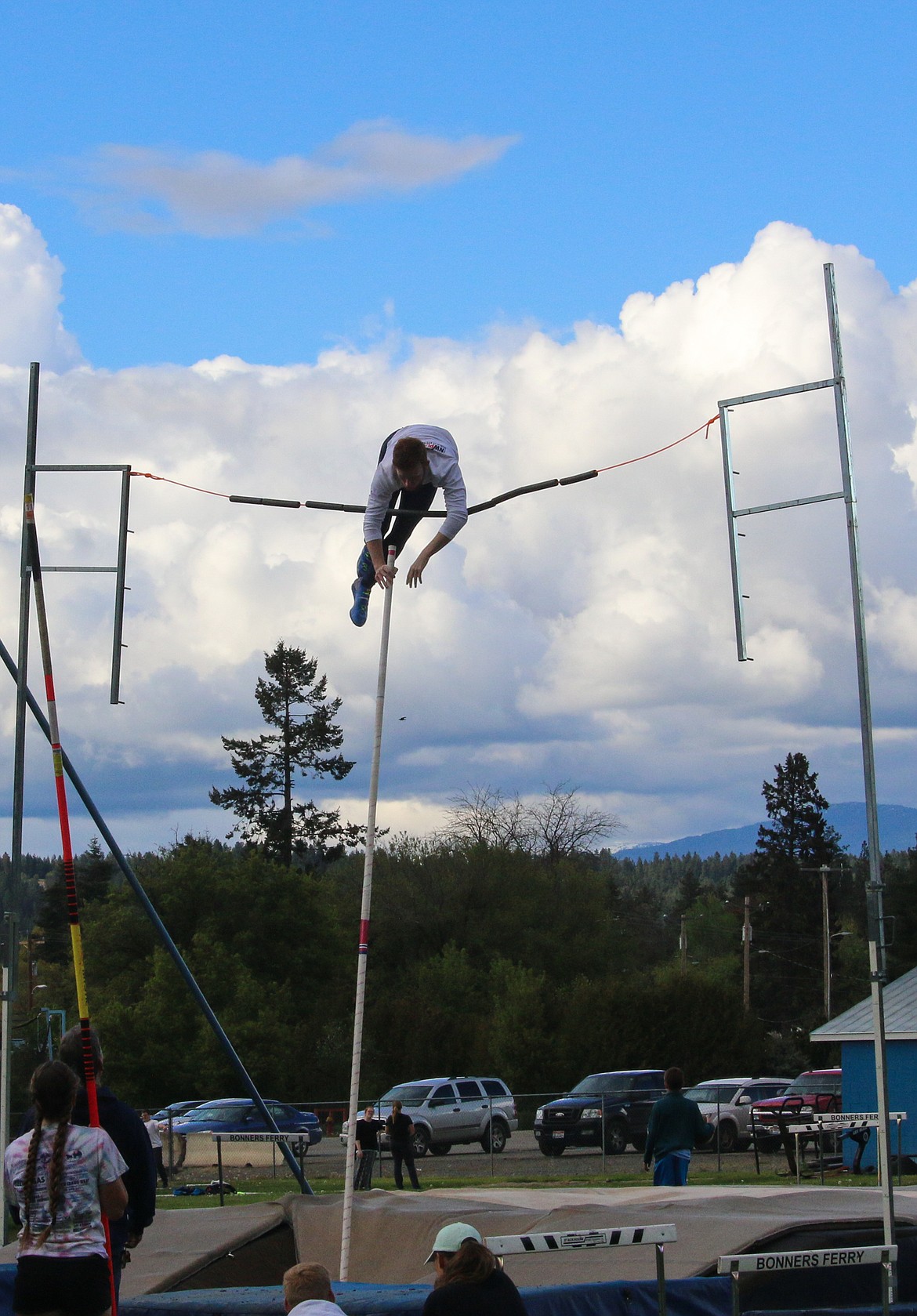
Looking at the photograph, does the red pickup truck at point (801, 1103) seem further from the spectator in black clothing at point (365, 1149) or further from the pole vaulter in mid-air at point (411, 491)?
the pole vaulter in mid-air at point (411, 491)

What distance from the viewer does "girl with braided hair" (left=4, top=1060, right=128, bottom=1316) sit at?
5035 mm

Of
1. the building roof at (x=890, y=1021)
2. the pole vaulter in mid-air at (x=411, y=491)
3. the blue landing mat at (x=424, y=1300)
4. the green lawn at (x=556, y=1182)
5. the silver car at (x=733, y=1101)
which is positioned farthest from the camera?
the silver car at (x=733, y=1101)

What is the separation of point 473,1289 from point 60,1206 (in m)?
1.46

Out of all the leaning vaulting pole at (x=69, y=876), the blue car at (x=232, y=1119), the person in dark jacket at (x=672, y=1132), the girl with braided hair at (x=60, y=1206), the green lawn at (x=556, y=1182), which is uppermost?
→ the leaning vaulting pole at (x=69, y=876)

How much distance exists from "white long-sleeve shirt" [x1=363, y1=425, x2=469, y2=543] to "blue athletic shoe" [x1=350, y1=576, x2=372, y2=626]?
3.34 ft

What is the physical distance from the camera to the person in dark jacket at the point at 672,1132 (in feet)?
36.5

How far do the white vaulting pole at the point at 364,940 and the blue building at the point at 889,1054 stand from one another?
1574 cm

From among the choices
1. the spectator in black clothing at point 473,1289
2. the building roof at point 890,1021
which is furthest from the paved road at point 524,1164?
the spectator in black clothing at point 473,1289

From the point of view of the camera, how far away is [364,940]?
817cm

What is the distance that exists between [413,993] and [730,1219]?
4226 centimetres

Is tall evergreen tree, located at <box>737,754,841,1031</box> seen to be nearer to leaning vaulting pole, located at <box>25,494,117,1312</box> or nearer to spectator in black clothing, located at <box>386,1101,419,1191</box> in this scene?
spectator in black clothing, located at <box>386,1101,419,1191</box>

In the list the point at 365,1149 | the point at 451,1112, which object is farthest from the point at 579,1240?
the point at 451,1112

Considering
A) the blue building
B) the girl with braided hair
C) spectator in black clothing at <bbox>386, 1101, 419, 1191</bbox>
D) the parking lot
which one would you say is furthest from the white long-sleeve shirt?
the blue building

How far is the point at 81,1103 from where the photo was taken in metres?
A: 5.90
